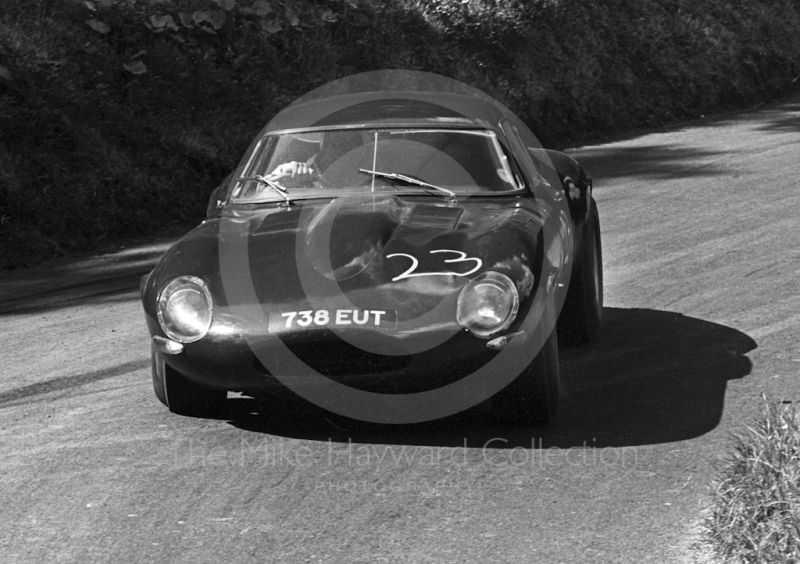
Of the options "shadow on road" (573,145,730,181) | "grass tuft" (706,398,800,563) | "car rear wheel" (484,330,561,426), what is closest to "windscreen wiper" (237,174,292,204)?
"car rear wheel" (484,330,561,426)

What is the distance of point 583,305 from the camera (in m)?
6.11

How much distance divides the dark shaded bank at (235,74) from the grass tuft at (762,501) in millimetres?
7054

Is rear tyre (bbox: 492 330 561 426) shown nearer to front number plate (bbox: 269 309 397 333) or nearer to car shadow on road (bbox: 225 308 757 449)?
car shadow on road (bbox: 225 308 757 449)

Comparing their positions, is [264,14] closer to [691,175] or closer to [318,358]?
[691,175]

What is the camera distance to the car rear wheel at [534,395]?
15.2 feet

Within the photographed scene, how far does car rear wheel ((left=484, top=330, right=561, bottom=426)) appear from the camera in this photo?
464 centimetres

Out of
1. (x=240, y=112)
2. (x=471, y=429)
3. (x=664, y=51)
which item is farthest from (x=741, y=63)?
(x=471, y=429)

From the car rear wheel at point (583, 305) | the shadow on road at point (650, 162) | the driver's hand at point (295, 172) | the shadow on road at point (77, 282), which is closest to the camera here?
the driver's hand at point (295, 172)

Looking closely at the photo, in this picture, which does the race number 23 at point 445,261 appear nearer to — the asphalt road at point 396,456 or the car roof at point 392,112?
the asphalt road at point 396,456

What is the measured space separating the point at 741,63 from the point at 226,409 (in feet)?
50.1

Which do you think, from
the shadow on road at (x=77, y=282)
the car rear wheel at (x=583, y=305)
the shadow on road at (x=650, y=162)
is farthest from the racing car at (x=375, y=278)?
the shadow on road at (x=650, y=162)

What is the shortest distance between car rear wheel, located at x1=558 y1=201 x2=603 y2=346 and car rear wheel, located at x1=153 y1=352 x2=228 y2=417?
6.31ft

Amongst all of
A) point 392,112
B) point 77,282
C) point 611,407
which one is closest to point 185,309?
point 392,112

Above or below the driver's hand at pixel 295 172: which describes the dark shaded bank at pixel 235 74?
below
